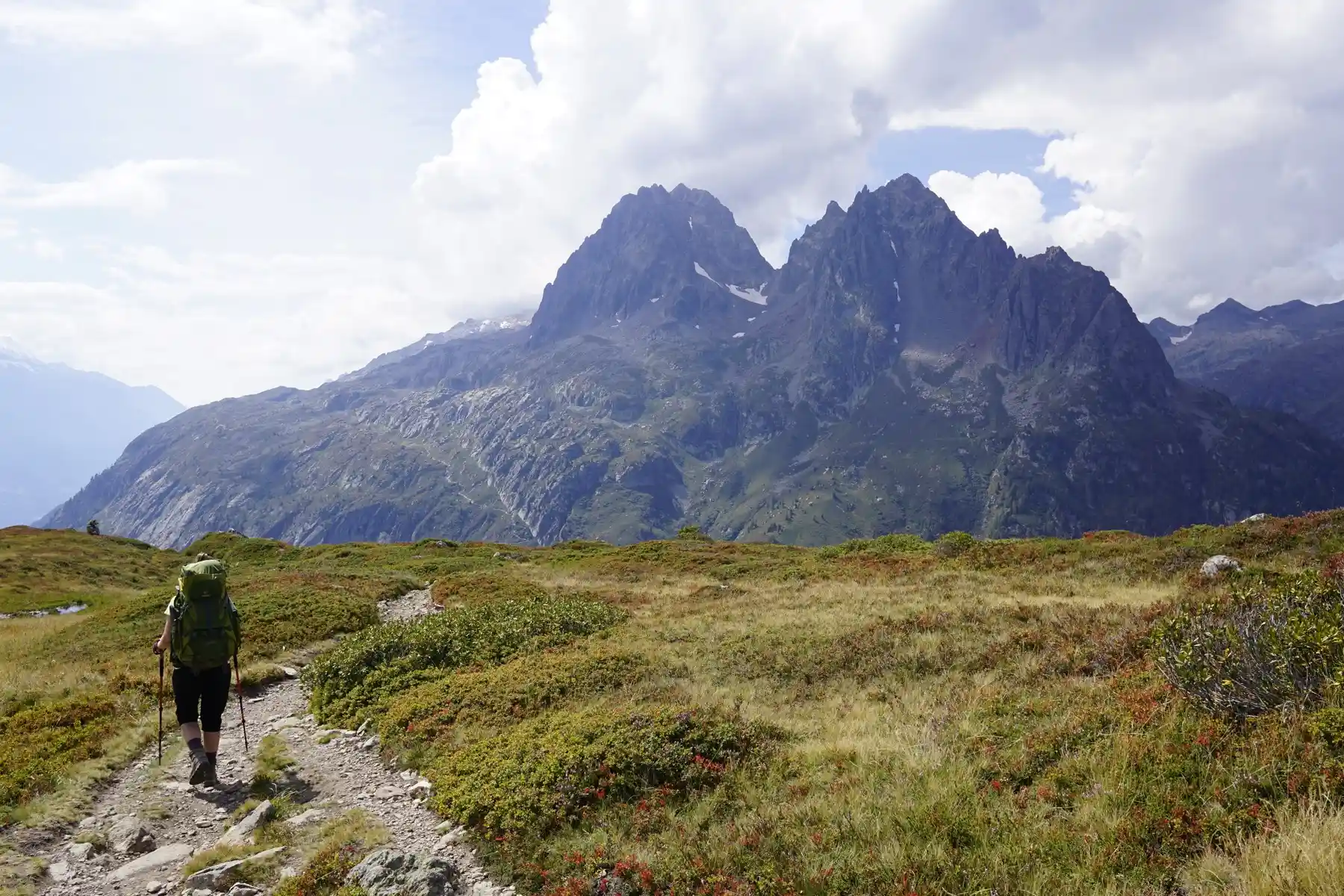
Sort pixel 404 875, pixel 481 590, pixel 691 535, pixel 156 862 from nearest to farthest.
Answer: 1. pixel 404 875
2. pixel 156 862
3. pixel 481 590
4. pixel 691 535

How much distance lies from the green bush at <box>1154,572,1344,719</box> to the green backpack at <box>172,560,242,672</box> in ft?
53.0

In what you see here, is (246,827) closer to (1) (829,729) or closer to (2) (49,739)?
(2) (49,739)

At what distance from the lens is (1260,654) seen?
9.55m

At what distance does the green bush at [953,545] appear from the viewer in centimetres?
3759

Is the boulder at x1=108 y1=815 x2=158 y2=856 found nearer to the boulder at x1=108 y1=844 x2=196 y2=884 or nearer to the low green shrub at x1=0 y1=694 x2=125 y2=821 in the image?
the boulder at x1=108 y1=844 x2=196 y2=884

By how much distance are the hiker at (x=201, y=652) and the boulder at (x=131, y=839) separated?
4.96 feet

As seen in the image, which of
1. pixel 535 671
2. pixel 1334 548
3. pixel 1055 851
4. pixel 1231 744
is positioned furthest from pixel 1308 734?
pixel 1334 548

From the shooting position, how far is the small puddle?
40006mm

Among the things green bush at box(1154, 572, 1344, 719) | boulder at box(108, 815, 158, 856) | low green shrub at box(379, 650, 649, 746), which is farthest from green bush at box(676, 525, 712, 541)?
green bush at box(1154, 572, 1344, 719)

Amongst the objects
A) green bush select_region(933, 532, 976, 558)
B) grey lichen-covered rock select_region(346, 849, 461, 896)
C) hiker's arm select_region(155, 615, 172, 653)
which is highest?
hiker's arm select_region(155, 615, 172, 653)

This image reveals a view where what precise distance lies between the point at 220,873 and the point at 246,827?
5.47ft

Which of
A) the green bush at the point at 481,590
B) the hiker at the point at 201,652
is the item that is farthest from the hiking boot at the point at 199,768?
the green bush at the point at 481,590

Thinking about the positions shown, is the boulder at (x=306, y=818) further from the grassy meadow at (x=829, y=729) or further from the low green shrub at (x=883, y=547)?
the low green shrub at (x=883, y=547)

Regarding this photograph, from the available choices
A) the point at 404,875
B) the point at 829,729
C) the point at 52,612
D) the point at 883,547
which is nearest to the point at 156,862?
the point at 404,875
